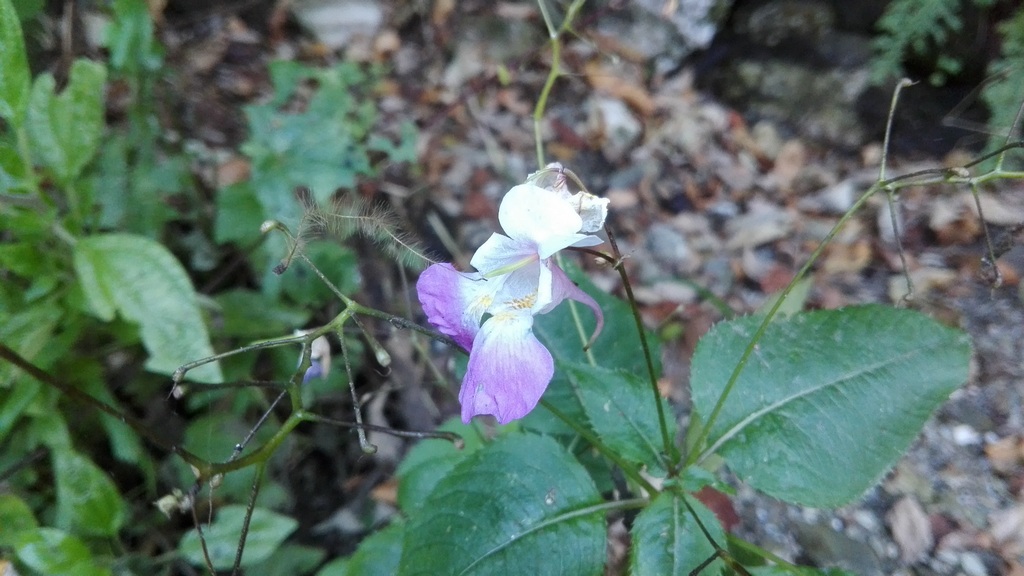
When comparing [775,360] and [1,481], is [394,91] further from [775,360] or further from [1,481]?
[775,360]

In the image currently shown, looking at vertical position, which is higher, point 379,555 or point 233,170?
point 233,170

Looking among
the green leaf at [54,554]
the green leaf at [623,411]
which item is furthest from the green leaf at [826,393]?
the green leaf at [54,554]

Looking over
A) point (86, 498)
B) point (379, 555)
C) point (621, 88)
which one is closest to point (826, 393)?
point (379, 555)

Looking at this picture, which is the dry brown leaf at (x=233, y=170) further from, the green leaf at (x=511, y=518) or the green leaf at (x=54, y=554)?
the green leaf at (x=511, y=518)

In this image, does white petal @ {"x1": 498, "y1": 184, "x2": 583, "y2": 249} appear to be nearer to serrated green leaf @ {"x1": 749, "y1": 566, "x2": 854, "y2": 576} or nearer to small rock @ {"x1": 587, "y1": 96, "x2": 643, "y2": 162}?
serrated green leaf @ {"x1": 749, "y1": 566, "x2": 854, "y2": 576}


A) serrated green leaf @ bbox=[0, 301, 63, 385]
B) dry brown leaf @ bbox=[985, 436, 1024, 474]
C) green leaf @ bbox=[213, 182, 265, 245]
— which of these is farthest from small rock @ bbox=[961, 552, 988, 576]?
serrated green leaf @ bbox=[0, 301, 63, 385]

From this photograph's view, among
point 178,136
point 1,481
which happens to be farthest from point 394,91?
point 1,481

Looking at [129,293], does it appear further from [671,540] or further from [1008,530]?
[1008,530]
